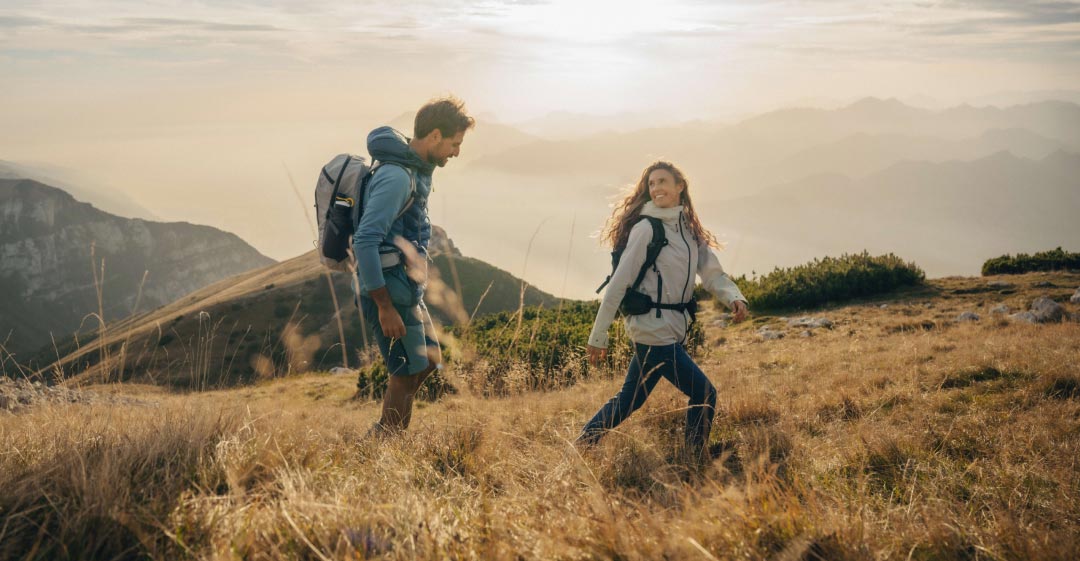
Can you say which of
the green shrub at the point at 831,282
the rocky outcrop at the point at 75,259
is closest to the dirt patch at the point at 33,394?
the green shrub at the point at 831,282

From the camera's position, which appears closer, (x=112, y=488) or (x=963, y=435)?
(x=112, y=488)

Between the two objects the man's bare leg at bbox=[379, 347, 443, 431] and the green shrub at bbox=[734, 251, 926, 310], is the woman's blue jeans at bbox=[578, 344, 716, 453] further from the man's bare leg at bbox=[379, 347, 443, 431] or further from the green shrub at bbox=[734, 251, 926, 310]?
the green shrub at bbox=[734, 251, 926, 310]

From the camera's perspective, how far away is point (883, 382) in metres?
5.00

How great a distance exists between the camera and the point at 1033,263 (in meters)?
13.7

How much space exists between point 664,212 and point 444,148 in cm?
143

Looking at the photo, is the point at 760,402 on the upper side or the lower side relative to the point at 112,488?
lower

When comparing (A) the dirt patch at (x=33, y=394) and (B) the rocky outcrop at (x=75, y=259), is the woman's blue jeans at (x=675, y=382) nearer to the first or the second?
(A) the dirt patch at (x=33, y=394)

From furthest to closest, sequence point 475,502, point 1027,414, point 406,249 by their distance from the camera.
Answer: point 1027,414
point 406,249
point 475,502

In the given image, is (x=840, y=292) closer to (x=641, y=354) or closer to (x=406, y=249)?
(x=641, y=354)

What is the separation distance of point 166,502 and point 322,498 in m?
0.57

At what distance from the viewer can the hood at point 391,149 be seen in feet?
11.3

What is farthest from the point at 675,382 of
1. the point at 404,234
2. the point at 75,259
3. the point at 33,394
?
the point at 75,259

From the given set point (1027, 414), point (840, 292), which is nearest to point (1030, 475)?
point (1027, 414)

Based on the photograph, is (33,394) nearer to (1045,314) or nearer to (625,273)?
(625,273)
